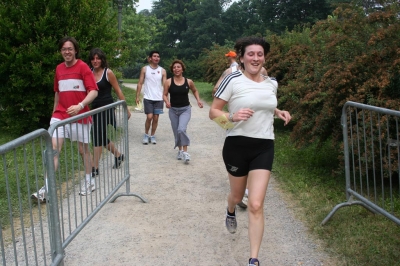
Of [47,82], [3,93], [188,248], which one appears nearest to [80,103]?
[188,248]

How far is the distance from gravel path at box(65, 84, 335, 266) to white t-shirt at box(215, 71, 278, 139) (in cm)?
111

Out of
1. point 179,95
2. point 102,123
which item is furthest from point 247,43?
point 179,95

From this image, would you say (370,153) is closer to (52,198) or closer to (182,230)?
(182,230)

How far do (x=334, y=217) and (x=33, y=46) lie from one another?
6.59 meters

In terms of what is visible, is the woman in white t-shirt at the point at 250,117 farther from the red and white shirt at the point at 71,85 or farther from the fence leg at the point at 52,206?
the red and white shirt at the point at 71,85

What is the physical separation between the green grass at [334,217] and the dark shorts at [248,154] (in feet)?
3.47

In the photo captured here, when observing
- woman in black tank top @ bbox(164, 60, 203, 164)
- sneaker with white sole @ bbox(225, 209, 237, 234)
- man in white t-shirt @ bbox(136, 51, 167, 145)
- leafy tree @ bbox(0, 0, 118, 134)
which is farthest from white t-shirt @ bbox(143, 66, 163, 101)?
sneaker with white sole @ bbox(225, 209, 237, 234)

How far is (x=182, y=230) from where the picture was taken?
4977 millimetres

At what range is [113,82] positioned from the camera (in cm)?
725

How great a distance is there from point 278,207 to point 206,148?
4.00m

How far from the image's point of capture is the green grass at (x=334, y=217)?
14.0ft

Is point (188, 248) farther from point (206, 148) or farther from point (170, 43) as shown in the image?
point (170, 43)

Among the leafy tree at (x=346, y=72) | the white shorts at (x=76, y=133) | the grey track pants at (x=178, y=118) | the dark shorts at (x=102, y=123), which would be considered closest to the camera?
the white shorts at (x=76, y=133)

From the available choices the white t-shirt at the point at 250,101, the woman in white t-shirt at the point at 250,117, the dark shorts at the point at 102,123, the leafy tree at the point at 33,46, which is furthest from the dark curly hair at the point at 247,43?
the leafy tree at the point at 33,46
